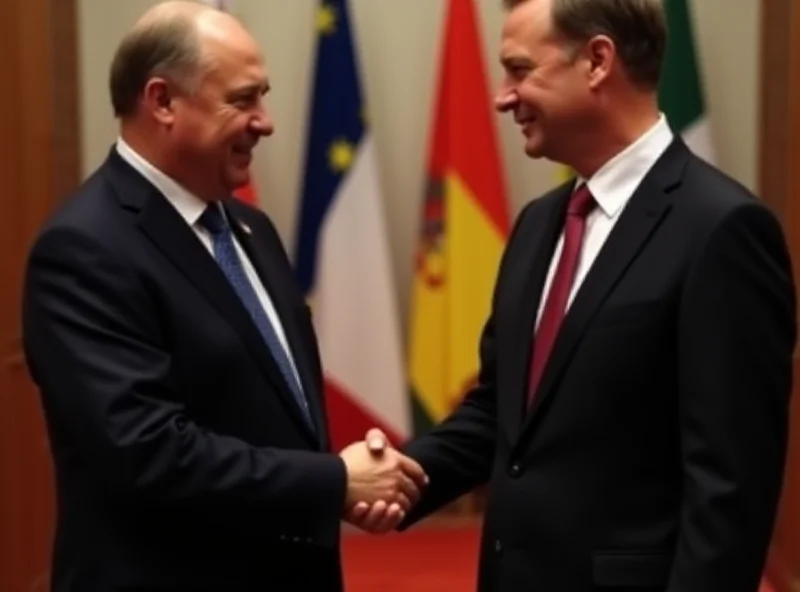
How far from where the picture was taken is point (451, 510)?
5.36 meters

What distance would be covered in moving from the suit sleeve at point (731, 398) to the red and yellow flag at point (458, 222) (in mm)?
2990

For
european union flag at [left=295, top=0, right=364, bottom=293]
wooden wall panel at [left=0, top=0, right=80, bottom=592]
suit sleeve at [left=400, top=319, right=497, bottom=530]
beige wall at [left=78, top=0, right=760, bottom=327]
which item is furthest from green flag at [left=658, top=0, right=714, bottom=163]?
suit sleeve at [left=400, top=319, right=497, bottom=530]

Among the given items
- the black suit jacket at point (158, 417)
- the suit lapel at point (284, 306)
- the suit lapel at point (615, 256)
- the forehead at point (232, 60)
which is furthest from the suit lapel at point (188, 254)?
the suit lapel at point (615, 256)

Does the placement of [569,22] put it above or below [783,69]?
above

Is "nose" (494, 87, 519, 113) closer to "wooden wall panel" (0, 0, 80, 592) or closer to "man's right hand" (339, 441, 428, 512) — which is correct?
"man's right hand" (339, 441, 428, 512)

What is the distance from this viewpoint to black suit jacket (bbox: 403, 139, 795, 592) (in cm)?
209

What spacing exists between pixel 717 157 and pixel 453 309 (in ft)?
3.61

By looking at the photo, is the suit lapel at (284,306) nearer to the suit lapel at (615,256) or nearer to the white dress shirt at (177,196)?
the white dress shirt at (177,196)

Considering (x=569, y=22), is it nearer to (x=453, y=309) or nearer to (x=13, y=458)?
(x=13, y=458)

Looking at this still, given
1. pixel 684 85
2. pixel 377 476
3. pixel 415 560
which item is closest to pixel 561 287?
pixel 377 476

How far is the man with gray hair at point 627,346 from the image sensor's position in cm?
210

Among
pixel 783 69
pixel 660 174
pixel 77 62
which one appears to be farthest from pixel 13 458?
pixel 783 69

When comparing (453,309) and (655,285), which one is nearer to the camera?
(655,285)

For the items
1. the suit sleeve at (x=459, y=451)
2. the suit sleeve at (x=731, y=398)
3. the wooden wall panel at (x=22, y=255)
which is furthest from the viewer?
the wooden wall panel at (x=22, y=255)
